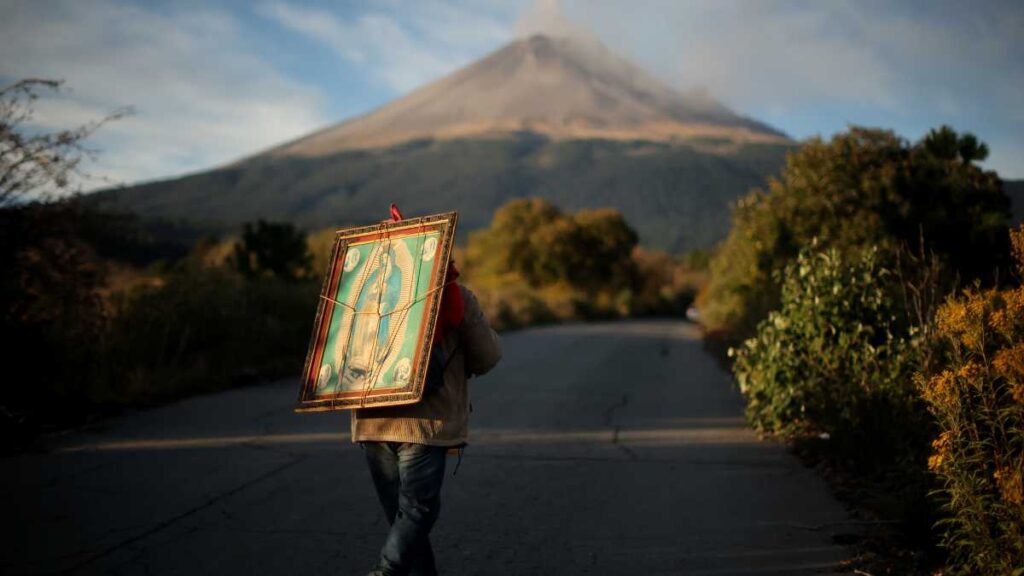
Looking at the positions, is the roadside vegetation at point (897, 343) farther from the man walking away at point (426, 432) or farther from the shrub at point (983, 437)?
the man walking away at point (426, 432)

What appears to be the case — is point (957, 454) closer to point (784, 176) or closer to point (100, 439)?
point (100, 439)

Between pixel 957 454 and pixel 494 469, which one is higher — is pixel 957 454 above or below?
above

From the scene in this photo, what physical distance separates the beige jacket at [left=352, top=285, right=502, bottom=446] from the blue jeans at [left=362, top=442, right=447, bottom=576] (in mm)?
67

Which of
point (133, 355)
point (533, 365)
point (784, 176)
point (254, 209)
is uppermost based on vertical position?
point (254, 209)

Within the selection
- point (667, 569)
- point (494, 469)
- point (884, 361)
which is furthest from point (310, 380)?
point (884, 361)

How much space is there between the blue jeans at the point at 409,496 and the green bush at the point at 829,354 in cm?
509

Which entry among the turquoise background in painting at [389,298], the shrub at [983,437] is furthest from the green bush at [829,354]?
the turquoise background in painting at [389,298]

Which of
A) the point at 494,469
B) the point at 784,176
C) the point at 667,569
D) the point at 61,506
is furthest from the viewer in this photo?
the point at 784,176

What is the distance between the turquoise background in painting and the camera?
12.7ft

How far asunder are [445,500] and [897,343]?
481 cm

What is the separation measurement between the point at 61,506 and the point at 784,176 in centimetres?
1766

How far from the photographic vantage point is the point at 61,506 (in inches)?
235

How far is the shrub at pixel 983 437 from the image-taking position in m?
4.00

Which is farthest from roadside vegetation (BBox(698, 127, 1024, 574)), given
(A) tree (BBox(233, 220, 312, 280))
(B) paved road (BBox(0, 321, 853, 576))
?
(A) tree (BBox(233, 220, 312, 280))
